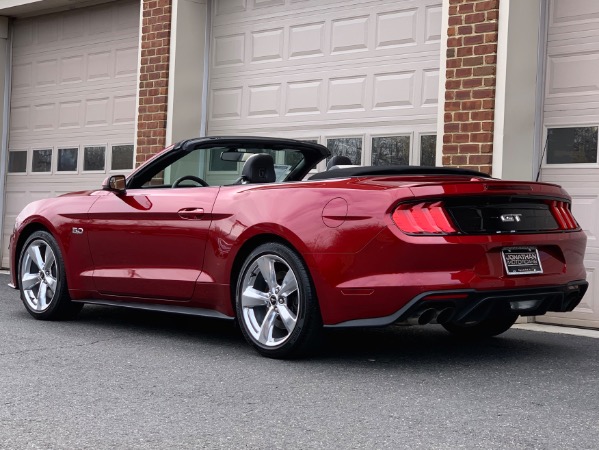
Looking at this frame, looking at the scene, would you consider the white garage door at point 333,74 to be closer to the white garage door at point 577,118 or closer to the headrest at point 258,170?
the white garage door at point 577,118

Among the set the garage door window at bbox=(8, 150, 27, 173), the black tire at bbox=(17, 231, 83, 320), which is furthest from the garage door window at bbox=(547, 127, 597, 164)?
the garage door window at bbox=(8, 150, 27, 173)

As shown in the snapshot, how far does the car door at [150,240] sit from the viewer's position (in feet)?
21.4

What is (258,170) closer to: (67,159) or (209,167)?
(209,167)

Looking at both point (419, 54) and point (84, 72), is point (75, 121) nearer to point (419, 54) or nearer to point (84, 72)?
point (84, 72)

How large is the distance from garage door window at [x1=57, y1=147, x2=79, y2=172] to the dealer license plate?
8.49 metres

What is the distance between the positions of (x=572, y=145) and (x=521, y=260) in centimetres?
290

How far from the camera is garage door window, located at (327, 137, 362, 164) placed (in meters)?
9.81

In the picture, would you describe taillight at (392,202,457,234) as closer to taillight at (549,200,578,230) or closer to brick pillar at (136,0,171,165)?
taillight at (549,200,578,230)

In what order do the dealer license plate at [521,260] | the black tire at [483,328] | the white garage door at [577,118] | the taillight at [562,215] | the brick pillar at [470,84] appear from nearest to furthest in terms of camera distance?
the dealer license plate at [521,260] → the taillight at [562,215] → the black tire at [483,328] → the white garage door at [577,118] → the brick pillar at [470,84]

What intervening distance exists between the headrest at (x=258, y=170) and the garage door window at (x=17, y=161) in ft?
26.8

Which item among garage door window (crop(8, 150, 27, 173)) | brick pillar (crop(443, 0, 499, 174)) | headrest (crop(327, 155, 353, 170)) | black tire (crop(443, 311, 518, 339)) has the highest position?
brick pillar (crop(443, 0, 499, 174))

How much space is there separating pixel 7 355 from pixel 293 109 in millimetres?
5122

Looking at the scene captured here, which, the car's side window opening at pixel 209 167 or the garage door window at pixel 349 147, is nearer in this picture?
the car's side window opening at pixel 209 167

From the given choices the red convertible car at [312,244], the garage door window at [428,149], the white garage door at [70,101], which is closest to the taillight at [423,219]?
the red convertible car at [312,244]
